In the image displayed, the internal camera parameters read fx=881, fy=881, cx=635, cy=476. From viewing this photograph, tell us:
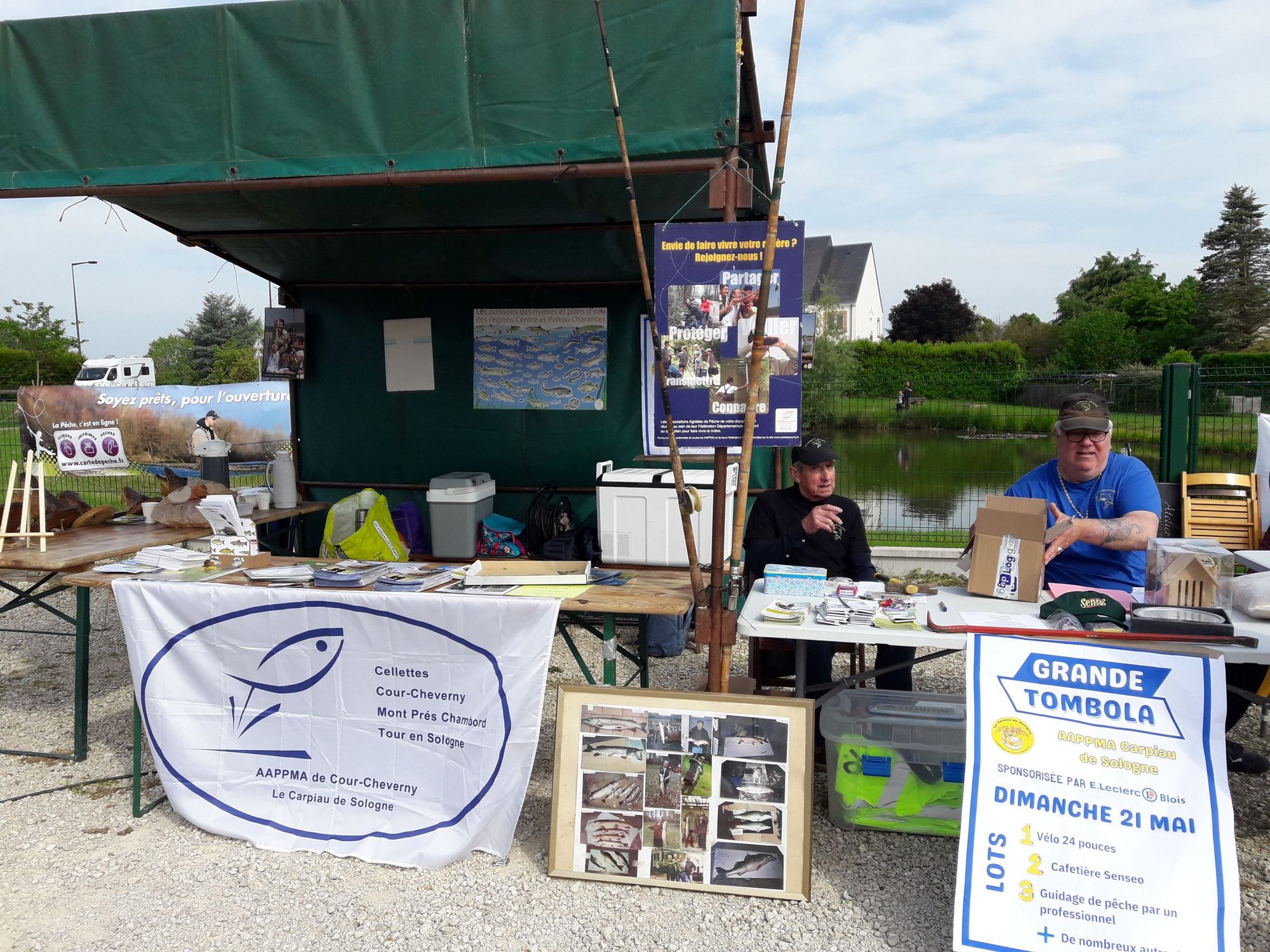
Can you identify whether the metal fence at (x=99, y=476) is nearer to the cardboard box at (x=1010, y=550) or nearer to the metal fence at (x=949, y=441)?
the metal fence at (x=949, y=441)

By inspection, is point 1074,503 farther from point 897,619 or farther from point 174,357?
point 174,357

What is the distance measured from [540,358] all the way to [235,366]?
90.4ft

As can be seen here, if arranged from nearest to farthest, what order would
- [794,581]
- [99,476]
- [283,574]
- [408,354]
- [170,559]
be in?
[794,581]
[283,574]
[170,559]
[408,354]
[99,476]

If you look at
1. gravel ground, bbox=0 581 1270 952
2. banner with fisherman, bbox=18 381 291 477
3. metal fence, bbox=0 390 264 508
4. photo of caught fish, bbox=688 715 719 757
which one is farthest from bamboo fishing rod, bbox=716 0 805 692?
banner with fisherman, bbox=18 381 291 477

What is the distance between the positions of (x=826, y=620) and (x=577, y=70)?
2297mm

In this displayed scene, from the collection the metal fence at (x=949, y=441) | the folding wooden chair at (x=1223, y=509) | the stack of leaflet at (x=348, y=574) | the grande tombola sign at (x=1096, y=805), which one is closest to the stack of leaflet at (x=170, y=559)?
the stack of leaflet at (x=348, y=574)

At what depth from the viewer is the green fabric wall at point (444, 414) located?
5.93 m

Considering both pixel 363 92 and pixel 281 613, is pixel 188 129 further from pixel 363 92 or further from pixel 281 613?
pixel 281 613

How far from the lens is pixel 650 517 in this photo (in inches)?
211

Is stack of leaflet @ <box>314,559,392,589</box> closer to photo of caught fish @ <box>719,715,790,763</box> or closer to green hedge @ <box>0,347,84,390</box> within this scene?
photo of caught fish @ <box>719,715,790,763</box>

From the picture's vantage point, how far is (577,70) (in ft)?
11.3

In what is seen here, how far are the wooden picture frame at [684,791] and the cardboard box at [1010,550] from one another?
87 cm

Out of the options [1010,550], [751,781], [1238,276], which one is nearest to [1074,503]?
[1010,550]

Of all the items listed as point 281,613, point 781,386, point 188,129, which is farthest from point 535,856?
point 188,129
